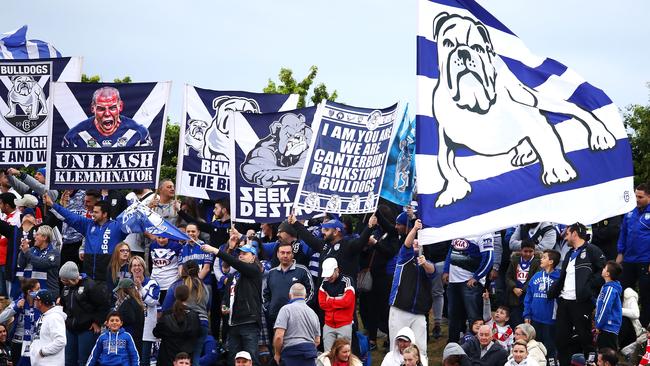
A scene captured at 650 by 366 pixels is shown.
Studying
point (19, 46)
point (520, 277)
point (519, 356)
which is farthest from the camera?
point (19, 46)

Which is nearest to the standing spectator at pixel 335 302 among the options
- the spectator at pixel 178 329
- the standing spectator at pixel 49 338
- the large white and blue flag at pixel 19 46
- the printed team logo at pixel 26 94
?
the spectator at pixel 178 329

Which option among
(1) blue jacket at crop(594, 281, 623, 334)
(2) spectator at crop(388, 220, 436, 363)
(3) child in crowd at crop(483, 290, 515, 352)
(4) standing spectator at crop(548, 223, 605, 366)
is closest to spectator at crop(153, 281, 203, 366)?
(2) spectator at crop(388, 220, 436, 363)

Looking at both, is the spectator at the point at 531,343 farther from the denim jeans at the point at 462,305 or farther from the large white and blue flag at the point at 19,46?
the large white and blue flag at the point at 19,46

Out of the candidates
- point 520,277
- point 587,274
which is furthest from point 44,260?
point 587,274

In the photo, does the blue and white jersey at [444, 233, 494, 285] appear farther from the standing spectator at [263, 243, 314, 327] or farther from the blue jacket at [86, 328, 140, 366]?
the blue jacket at [86, 328, 140, 366]

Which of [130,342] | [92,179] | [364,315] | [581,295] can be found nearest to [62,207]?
[92,179]

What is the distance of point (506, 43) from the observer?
12375 millimetres

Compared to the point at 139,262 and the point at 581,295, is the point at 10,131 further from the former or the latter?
the point at 581,295

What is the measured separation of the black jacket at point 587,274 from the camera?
53.9ft

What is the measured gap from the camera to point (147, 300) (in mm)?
17297

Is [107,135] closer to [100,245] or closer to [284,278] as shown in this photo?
[100,245]

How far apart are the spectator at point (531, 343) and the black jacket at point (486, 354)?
0.42 m

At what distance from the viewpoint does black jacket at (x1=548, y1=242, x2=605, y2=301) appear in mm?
16438

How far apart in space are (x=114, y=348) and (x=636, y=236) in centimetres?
747
